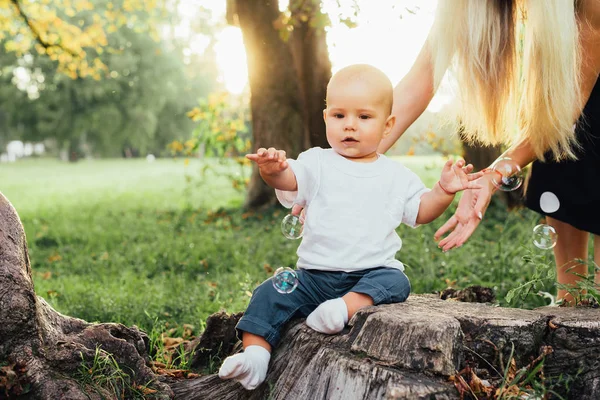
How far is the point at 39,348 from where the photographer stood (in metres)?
2.19

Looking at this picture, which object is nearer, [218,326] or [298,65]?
[218,326]

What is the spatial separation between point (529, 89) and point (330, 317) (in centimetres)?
141

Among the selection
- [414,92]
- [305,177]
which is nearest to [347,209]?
[305,177]

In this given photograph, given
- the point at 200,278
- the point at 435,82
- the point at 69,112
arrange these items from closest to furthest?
the point at 435,82 → the point at 200,278 → the point at 69,112

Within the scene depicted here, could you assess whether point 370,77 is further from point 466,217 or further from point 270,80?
point 270,80

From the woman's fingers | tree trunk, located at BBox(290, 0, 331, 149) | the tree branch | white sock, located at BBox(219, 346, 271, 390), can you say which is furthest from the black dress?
the tree branch

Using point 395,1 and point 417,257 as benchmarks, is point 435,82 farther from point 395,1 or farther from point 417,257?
point 417,257

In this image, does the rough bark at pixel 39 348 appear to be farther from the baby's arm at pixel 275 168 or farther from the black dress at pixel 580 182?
the black dress at pixel 580 182

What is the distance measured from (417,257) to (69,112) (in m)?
35.4

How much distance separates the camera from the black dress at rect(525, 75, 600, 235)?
2861 millimetres

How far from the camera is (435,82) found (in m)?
2.88

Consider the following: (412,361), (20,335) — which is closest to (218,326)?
(20,335)

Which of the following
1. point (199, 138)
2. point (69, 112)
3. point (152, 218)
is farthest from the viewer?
point (69, 112)

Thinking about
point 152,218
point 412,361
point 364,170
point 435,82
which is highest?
point 435,82
